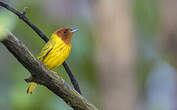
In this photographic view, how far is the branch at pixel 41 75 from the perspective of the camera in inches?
66.2

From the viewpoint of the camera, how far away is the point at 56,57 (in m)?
3.82

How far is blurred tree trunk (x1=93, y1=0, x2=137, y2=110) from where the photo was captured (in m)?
6.24

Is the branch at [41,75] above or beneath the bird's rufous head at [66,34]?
above

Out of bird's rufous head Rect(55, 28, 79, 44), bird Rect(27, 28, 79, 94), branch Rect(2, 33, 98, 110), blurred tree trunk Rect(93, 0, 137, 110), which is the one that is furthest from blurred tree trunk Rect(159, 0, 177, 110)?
branch Rect(2, 33, 98, 110)

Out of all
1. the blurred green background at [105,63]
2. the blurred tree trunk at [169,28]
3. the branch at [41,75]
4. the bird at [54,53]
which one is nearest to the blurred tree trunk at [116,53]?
the blurred green background at [105,63]

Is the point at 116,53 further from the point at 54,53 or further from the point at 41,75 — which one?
the point at 41,75

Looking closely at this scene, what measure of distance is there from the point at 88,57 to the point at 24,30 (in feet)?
5.38

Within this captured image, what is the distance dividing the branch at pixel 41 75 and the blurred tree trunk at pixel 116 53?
3.84m

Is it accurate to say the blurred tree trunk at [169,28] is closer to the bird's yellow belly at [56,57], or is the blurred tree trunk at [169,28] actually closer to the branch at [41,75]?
the bird's yellow belly at [56,57]

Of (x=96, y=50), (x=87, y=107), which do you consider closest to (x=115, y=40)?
(x=96, y=50)

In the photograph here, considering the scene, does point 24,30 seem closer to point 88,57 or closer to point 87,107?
point 88,57

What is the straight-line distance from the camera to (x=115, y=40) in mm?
6691

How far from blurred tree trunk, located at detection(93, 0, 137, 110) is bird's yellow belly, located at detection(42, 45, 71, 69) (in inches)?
97.6

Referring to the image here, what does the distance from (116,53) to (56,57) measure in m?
2.88
